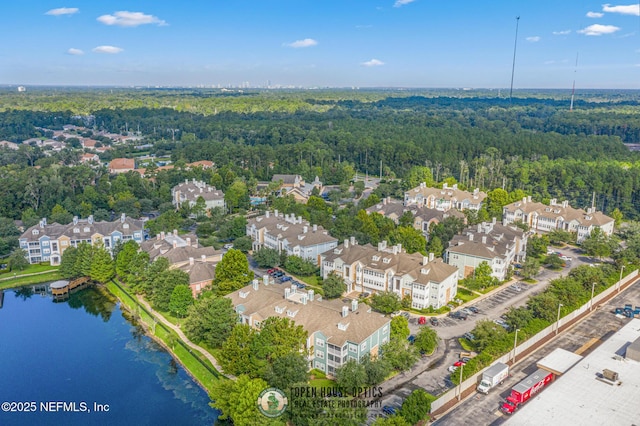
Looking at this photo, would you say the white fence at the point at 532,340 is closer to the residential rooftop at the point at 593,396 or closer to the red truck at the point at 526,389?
the red truck at the point at 526,389

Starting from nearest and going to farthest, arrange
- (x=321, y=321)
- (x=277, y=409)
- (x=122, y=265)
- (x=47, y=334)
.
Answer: (x=277, y=409), (x=321, y=321), (x=47, y=334), (x=122, y=265)

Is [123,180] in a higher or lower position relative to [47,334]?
higher

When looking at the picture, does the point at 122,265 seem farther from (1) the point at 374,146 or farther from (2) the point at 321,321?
(1) the point at 374,146

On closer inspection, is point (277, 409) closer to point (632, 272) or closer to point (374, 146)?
point (632, 272)

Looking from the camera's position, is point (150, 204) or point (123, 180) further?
point (123, 180)

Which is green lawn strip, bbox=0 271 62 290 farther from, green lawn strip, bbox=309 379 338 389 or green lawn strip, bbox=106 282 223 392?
green lawn strip, bbox=309 379 338 389

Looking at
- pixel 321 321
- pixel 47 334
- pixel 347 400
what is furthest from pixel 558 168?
pixel 47 334

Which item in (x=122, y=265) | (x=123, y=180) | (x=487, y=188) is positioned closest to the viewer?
(x=122, y=265)
